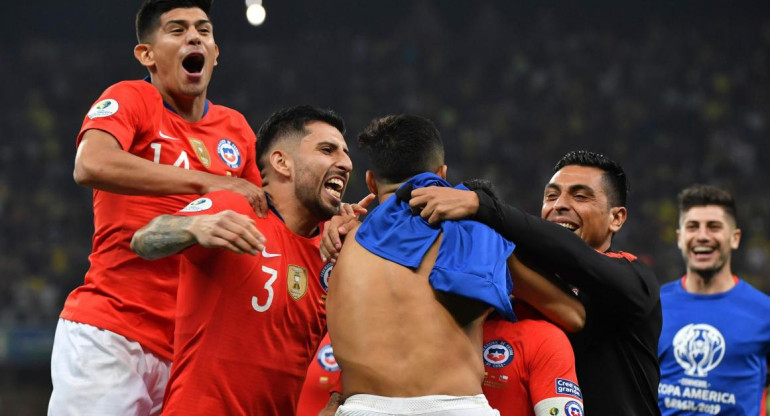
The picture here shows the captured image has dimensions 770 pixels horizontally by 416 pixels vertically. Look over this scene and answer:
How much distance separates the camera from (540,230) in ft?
10.7

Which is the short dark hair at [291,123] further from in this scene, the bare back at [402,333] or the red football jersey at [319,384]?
the red football jersey at [319,384]

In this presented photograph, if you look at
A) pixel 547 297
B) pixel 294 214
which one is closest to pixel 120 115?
pixel 294 214

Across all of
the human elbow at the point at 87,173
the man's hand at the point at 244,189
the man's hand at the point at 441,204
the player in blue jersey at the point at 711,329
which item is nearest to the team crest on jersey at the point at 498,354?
the man's hand at the point at 441,204

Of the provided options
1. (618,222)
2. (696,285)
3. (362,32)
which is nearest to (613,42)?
(362,32)

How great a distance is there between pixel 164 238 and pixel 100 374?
0.81 m

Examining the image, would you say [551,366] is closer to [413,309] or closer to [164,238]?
[413,309]

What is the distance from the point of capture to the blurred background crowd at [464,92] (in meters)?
14.5

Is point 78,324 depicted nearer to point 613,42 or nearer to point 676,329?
point 676,329

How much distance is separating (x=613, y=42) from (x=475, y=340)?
16.4 meters

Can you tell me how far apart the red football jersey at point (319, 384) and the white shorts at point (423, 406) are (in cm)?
161

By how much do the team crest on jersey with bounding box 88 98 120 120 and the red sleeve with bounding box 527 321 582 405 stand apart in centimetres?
193

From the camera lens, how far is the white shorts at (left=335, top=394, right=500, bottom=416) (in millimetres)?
2867

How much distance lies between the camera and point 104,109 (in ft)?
11.9

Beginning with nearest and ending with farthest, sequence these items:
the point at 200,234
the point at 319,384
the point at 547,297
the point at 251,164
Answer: the point at 200,234, the point at 547,297, the point at 251,164, the point at 319,384
